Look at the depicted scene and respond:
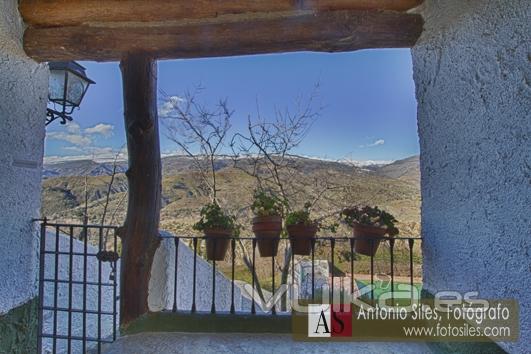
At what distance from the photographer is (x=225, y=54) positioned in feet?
6.24

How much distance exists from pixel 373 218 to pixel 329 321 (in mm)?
683

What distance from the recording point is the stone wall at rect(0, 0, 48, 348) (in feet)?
5.77

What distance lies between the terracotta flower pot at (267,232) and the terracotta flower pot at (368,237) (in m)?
0.48

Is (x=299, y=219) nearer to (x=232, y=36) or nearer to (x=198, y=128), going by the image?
(x=232, y=36)

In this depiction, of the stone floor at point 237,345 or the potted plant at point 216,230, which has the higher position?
the potted plant at point 216,230

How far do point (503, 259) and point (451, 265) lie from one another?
0.40 meters

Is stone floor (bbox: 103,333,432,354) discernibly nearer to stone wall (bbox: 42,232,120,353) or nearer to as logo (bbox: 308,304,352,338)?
as logo (bbox: 308,304,352,338)

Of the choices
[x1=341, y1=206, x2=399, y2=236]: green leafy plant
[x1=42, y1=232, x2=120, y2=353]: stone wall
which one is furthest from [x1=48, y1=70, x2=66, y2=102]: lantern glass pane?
[x1=341, y1=206, x2=399, y2=236]: green leafy plant

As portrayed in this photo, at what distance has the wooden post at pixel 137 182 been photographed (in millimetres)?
1973

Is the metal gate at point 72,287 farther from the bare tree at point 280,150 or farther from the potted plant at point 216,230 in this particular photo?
the bare tree at point 280,150

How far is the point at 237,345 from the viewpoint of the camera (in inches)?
76.4

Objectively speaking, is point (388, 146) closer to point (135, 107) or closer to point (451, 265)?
Answer: point (451, 265)

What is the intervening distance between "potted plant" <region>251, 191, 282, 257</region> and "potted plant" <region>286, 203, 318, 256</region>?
8 cm

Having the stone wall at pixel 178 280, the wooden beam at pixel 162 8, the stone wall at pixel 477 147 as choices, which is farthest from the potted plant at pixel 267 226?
the wooden beam at pixel 162 8
